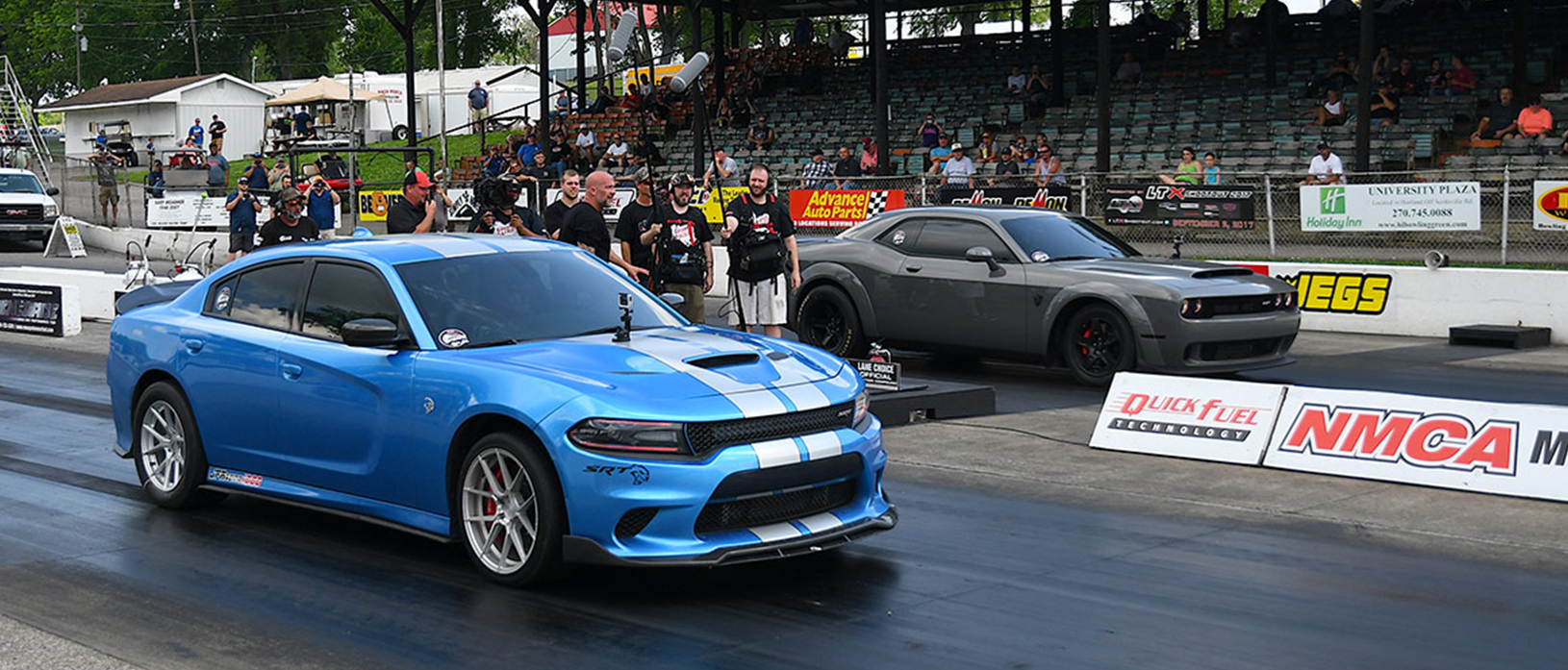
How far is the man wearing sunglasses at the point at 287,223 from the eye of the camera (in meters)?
14.4

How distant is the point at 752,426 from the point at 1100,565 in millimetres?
1826

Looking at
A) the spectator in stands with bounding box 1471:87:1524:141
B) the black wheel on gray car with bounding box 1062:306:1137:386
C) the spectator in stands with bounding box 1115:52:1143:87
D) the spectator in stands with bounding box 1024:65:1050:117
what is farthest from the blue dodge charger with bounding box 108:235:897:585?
the spectator in stands with bounding box 1115:52:1143:87

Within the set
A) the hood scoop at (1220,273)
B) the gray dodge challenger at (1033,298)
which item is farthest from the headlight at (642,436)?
the hood scoop at (1220,273)

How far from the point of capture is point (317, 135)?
2136 inches

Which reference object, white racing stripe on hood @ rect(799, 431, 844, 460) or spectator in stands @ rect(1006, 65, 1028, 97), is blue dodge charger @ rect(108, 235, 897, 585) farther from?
spectator in stands @ rect(1006, 65, 1028, 97)

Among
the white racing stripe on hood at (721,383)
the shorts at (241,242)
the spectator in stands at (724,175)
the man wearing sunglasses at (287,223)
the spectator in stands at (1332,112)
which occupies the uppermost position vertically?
the spectator in stands at (1332,112)

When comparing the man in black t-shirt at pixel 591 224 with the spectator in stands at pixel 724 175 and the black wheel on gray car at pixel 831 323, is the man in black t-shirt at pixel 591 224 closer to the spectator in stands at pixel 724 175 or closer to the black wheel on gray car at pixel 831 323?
the black wheel on gray car at pixel 831 323

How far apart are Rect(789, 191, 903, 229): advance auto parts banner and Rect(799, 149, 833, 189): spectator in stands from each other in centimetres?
16

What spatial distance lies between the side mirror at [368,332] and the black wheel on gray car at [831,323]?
7940 millimetres

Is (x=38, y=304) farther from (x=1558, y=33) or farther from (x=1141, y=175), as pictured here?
(x=1558, y=33)

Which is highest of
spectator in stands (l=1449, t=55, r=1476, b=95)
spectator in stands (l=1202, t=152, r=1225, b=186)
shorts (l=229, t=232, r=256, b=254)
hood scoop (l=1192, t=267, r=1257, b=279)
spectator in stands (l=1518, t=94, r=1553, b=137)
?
spectator in stands (l=1449, t=55, r=1476, b=95)

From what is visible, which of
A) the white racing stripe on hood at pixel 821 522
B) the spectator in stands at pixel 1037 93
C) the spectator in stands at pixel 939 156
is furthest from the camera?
the spectator in stands at pixel 1037 93

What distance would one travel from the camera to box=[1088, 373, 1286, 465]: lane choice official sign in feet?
32.0

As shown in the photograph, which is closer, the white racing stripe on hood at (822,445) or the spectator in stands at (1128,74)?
the white racing stripe on hood at (822,445)
